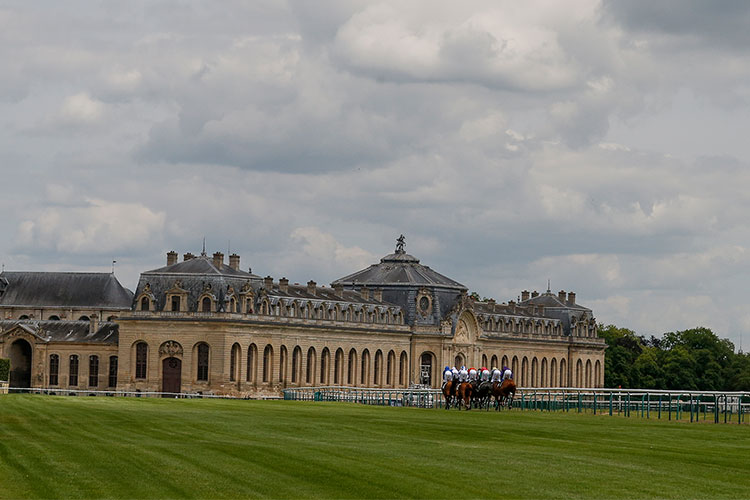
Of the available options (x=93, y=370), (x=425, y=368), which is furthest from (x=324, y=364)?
(x=93, y=370)

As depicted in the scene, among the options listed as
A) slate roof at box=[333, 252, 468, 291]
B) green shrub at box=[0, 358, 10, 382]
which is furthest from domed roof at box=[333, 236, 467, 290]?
green shrub at box=[0, 358, 10, 382]

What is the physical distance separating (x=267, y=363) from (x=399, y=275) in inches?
1059

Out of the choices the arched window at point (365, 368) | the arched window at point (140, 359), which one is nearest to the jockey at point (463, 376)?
the arched window at point (140, 359)

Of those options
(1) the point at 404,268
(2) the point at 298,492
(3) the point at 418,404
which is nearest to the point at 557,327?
(1) the point at 404,268

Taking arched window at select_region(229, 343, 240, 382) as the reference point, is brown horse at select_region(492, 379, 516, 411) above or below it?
below

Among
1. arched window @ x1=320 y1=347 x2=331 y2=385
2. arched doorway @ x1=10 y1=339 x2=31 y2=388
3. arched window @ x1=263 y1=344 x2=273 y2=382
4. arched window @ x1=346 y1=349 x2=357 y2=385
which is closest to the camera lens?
arched window @ x1=263 y1=344 x2=273 y2=382

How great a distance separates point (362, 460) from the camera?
38375 mm

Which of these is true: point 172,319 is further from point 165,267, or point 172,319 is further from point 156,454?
point 156,454

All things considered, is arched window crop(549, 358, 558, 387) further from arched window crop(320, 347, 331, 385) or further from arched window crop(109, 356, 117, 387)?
arched window crop(109, 356, 117, 387)

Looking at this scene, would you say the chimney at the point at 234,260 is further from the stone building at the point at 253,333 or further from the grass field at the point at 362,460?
the grass field at the point at 362,460

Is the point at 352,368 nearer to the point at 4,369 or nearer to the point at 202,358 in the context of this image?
the point at 202,358

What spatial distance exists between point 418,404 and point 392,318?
191 ft

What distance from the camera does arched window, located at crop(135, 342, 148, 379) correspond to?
139000mm

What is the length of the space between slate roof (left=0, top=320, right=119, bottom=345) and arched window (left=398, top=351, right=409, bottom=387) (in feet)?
101
